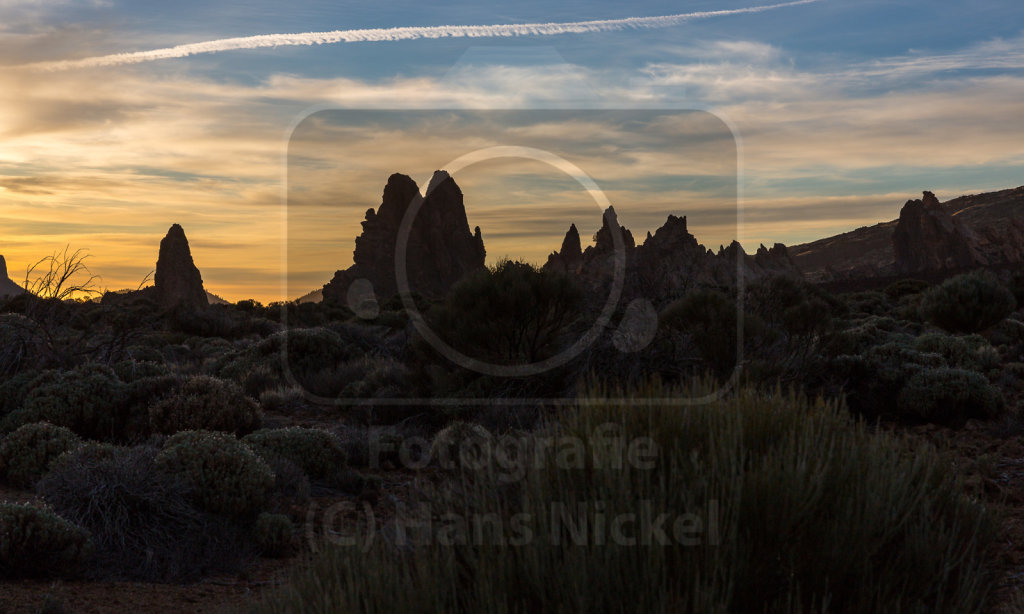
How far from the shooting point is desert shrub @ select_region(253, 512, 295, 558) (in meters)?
6.47

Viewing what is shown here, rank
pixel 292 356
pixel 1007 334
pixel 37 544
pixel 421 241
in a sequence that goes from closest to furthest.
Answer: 1. pixel 37 544
2. pixel 292 356
3. pixel 1007 334
4. pixel 421 241

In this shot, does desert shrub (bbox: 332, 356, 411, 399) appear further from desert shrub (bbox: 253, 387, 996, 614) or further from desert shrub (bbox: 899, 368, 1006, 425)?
desert shrub (bbox: 253, 387, 996, 614)

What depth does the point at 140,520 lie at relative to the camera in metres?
6.30

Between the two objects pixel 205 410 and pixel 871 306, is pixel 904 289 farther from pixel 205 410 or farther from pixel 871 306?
pixel 205 410

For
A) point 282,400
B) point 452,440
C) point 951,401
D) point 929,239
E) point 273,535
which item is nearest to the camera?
point 273,535

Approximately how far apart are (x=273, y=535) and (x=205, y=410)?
370cm

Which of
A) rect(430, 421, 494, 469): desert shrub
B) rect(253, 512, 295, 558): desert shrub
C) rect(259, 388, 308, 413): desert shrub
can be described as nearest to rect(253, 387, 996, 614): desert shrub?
rect(253, 512, 295, 558): desert shrub

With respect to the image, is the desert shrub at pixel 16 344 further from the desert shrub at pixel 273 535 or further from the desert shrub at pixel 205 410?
the desert shrub at pixel 273 535

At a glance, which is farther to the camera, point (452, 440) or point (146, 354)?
point (146, 354)

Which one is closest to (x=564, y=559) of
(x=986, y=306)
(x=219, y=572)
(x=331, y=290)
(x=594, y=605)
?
(x=594, y=605)

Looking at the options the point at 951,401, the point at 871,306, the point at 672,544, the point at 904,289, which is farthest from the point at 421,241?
the point at 672,544

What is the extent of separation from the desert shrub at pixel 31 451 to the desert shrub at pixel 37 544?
7.14 feet

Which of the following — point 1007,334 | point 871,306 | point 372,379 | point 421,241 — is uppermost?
point 421,241

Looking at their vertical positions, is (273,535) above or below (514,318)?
below
